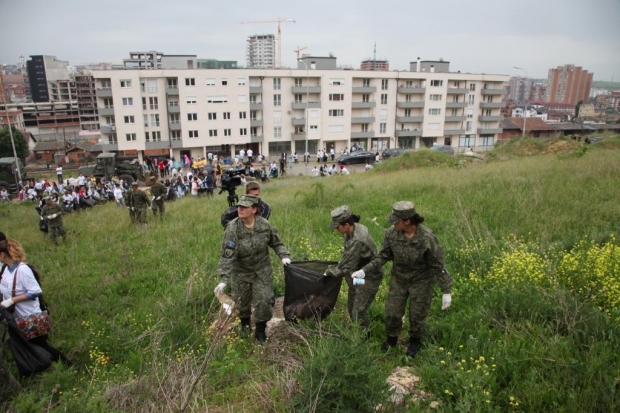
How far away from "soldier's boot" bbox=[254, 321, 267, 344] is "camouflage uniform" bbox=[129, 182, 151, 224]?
23.7ft

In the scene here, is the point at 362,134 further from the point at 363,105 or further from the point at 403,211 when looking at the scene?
the point at 403,211

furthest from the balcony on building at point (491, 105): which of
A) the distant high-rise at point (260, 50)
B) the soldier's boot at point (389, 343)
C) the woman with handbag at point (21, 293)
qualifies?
the distant high-rise at point (260, 50)

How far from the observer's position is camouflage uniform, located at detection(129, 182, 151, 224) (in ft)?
35.0

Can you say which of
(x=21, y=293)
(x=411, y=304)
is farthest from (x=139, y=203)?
(x=411, y=304)

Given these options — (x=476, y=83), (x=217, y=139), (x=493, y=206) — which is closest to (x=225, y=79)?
(x=217, y=139)

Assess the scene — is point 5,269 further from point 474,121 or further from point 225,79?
point 474,121

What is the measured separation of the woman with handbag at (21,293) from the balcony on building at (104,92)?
37.1 metres

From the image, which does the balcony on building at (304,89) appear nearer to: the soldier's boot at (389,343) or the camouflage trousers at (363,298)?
the camouflage trousers at (363,298)

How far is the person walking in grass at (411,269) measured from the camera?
3.91 meters

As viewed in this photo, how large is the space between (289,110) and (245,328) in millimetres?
39872

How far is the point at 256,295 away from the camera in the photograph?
456 cm

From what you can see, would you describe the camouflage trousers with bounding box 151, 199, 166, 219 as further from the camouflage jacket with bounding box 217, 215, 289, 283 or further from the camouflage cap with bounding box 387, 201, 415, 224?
the camouflage cap with bounding box 387, 201, 415, 224

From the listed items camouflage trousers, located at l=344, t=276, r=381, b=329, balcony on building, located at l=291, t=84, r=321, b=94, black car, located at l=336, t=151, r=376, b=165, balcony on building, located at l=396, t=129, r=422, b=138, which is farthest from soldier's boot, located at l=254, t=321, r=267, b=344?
balcony on building, located at l=396, t=129, r=422, b=138

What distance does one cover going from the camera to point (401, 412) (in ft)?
10.9
